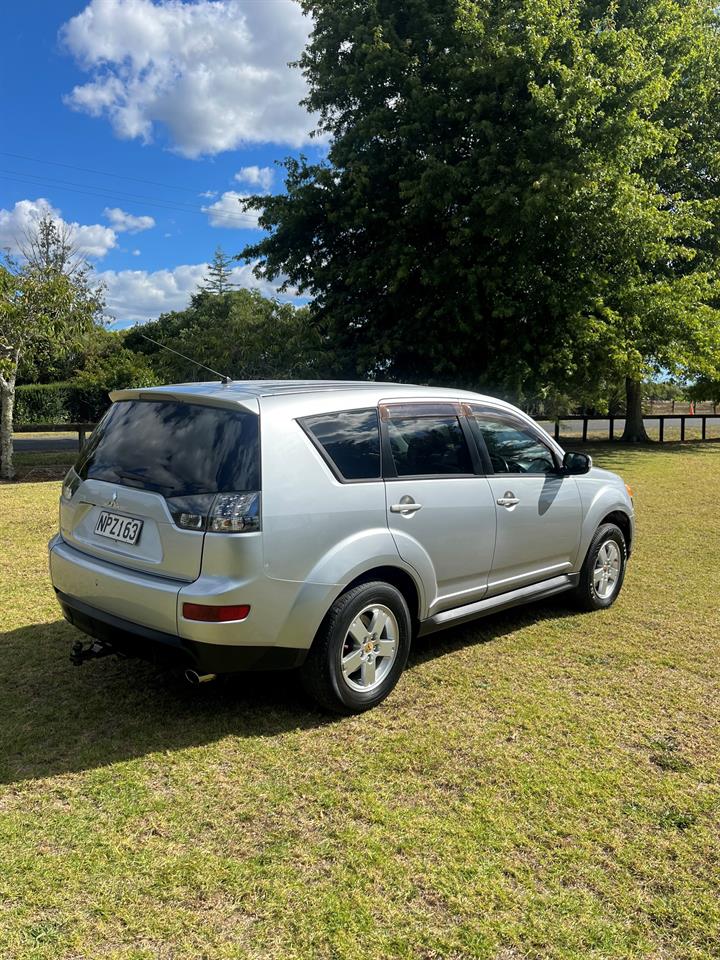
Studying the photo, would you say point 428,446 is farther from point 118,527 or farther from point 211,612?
point 118,527

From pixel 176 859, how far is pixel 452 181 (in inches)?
608

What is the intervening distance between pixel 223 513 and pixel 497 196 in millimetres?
13274

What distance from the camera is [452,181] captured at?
51.6ft

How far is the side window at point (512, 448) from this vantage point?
4.94m

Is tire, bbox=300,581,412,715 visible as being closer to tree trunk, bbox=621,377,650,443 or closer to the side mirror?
the side mirror

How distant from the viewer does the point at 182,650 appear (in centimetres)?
352

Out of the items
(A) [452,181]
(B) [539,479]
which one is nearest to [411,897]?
(B) [539,479]

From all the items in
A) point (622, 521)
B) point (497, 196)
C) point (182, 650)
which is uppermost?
point (497, 196)

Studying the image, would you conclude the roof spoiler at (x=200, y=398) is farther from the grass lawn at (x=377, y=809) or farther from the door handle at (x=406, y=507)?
the grass lawn at (x=377, y=809)

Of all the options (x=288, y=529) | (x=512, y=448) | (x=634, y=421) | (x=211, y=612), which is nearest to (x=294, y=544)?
(x=288, y=529)

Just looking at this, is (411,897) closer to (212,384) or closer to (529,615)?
(212,384)

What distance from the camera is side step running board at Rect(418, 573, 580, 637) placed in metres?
4.45

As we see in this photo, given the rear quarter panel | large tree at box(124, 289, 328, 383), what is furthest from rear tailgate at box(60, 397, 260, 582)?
large tree at box(124, 289, 328, 383)

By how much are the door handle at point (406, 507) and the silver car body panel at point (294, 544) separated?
0.10 ft
